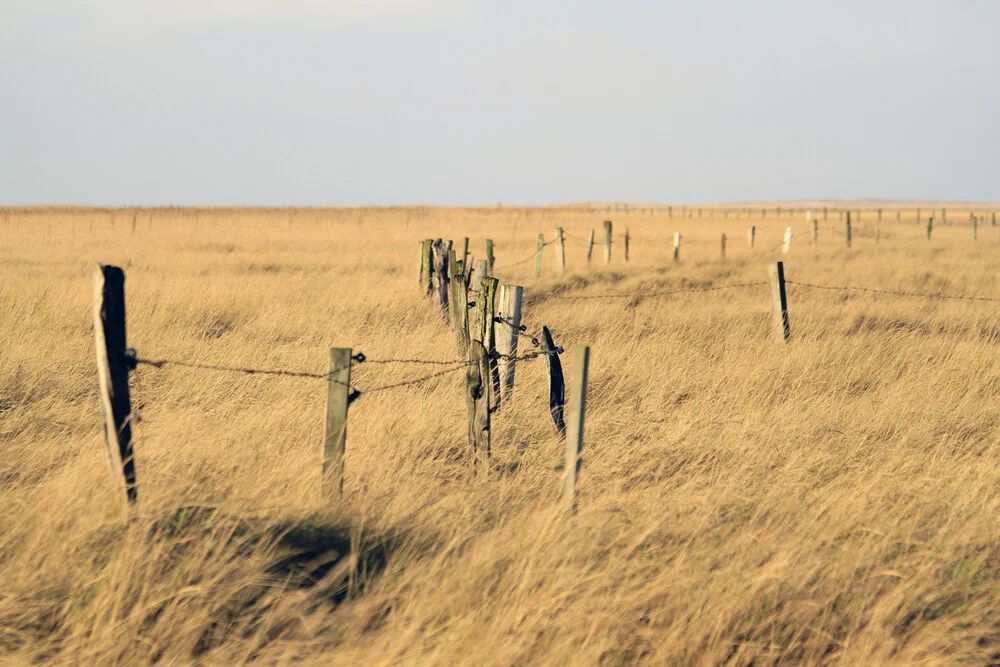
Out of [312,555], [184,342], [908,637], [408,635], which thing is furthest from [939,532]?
[184,342]

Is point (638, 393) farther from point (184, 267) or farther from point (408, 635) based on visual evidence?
point (184, 267)

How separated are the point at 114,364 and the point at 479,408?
1768 millimetres

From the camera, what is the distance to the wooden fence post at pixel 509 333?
617 centimetres

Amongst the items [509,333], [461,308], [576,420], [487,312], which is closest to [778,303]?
[509,333]

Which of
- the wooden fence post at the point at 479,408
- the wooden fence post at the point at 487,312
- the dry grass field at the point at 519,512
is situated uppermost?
the wooden fence post at the point at 487,312

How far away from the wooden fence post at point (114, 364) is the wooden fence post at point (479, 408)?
5.22 ft

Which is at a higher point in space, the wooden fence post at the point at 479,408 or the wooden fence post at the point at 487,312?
the wooden fence post at the point at 487,312

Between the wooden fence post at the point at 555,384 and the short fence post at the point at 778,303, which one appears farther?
the short fence post at the point at 778,303

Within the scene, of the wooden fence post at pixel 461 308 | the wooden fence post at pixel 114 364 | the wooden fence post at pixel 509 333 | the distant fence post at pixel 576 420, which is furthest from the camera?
the wooden fence post at pixel 461 308

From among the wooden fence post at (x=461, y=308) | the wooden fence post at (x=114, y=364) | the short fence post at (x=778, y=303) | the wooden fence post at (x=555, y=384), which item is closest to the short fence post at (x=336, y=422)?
the wooden fence post at (x=114, y=364)

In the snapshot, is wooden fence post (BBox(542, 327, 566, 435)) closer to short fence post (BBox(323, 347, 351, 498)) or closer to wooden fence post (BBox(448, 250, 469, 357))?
short fence post (BBox(323, 347, 351, 498))

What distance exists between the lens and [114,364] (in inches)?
130

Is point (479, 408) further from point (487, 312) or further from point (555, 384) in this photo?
point (487, 312)

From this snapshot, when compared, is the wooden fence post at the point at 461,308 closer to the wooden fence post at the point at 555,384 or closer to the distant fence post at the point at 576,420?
the wooden fence post at the point at 555,384
